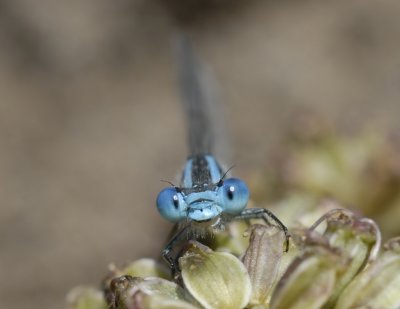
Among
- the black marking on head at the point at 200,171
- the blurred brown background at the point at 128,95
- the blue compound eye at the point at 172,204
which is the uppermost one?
the blurred brown background at the point at 128,95

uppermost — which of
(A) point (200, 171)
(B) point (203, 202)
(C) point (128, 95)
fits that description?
(C) point (128, 95)

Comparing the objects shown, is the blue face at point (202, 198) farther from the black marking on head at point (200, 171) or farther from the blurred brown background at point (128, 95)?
the blurred brown background at point (128, 95)

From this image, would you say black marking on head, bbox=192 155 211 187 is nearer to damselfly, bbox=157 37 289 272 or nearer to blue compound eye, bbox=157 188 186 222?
damselfly, bbox=157 37 289 272

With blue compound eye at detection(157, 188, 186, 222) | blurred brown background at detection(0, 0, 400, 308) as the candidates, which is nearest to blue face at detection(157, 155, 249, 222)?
blue compound eye at detection(157, 188, 186, 222)

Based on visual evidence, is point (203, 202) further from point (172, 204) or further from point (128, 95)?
point (128, 95)

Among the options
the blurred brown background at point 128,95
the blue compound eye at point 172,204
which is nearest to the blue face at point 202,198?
the blue compound eye at point 172,204

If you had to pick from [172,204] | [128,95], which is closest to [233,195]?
[172,204]
